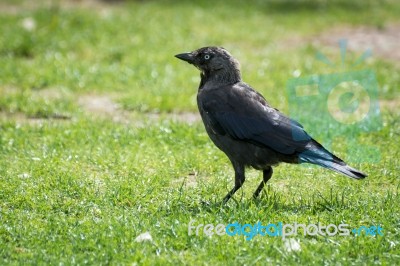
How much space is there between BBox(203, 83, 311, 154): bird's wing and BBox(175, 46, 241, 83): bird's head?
0.59 ft

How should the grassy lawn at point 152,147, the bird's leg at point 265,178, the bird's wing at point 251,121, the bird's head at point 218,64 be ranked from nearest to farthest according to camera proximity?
the grassy lawn at point 152,147, the bird's wing at point 251,121, the bird's leg at point 265,178, the bird's head at point 218,64

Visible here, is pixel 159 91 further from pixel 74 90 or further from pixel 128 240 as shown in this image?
pixel 128 240

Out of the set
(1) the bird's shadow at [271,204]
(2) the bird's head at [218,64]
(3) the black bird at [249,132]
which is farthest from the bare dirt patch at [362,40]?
(1) the bird's shadow at [271,204]

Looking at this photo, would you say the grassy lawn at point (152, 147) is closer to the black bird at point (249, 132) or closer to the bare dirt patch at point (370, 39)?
the bare dirt patch at point (370, 39)

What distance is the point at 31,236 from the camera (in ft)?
17.0

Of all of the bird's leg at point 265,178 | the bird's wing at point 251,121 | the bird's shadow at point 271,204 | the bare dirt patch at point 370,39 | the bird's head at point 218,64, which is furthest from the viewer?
the bare dirt patch at point 370,39

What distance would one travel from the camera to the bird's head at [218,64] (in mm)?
6422

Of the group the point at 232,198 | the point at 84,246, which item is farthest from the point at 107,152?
the point at 84,246

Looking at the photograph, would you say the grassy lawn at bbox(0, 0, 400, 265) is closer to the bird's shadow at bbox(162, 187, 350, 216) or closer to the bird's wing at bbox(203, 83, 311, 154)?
the bird's shadow at bbox(162, 187, 350, 216)

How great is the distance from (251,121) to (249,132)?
0.35 ft

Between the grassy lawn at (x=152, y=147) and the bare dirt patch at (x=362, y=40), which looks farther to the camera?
the bare dirt patch at (x=362, y=40)

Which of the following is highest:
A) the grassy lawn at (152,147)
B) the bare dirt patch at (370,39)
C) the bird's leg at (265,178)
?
the bare dirt patch at (370,39)

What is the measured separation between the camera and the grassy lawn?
16.6 ft

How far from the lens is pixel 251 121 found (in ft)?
19.6
